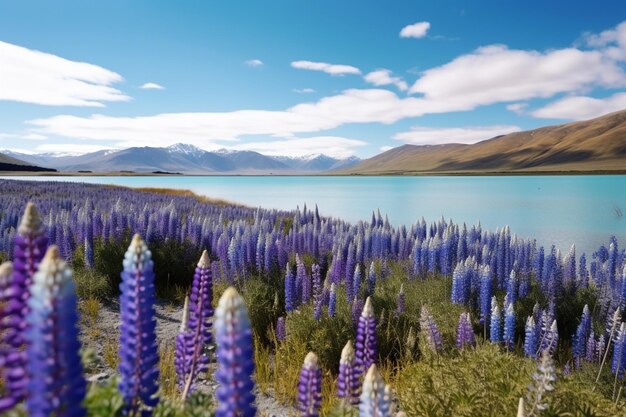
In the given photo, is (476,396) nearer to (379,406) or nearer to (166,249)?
(379,406)

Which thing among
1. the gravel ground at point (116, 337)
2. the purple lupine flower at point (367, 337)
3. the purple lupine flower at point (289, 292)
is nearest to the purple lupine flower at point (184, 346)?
the purple lupine flower at point (367, 337)

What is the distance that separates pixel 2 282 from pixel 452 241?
8475 mm

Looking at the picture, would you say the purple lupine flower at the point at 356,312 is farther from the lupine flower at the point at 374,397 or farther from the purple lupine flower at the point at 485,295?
the lupine flower at the point at 374,397

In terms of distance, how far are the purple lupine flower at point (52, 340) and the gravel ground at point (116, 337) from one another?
2.81m

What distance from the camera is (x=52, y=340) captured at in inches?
54.2

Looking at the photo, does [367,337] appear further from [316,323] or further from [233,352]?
[316,323]

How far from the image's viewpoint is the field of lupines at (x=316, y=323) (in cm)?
154

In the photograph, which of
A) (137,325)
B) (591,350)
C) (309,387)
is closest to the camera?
(137,325)

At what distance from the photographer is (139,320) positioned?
1.80m

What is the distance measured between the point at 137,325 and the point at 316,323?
4.82 m

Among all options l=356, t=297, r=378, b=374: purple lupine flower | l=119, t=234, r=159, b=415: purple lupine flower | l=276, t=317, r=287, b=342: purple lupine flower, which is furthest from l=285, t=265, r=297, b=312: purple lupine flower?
l=119, t=234, r=159, b=415: purple lupine flower

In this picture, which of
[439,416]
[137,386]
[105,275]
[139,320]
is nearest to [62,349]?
[139,320]

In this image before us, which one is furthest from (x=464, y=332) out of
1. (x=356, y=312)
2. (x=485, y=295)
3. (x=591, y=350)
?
(x=591, y=350)

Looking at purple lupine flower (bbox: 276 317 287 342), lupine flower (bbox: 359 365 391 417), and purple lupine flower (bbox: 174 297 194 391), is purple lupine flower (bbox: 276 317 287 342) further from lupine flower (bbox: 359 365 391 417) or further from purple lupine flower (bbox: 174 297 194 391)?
lupine flower (bbox: 359 365 391 417)
